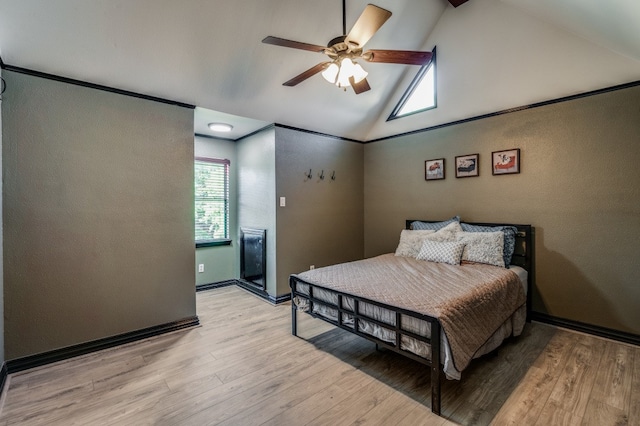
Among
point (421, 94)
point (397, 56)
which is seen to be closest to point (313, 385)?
point (397, 56)

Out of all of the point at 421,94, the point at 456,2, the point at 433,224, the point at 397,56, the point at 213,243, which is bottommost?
the point at 213,243

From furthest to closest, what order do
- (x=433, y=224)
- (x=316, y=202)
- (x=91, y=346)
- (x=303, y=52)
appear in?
1. (x=316, y=202)
2. (x=433, y=224)
3. (x=303, y=52)
4. (x=91, y=346)

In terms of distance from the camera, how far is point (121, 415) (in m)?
1.80

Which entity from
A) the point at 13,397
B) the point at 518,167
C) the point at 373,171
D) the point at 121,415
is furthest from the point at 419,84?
the point at 13,397

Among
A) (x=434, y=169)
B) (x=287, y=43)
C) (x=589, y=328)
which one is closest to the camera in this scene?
(x=287, y=43)

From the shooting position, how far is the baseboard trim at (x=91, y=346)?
230 centimetres

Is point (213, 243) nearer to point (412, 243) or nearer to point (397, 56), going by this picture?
point (412, 243)

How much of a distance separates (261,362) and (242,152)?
3.14 m

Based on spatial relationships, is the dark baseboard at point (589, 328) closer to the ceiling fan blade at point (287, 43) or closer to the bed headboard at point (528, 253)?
the bed headboard at point (528, 253)

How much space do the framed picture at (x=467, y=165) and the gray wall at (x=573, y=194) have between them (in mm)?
65

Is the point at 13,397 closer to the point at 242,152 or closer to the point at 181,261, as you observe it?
the point at 181,261

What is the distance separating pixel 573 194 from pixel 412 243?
167cm

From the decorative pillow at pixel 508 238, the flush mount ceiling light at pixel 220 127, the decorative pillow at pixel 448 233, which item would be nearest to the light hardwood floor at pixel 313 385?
the decorative pillow at pixel 508 238

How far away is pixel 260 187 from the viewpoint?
4.12 metres
